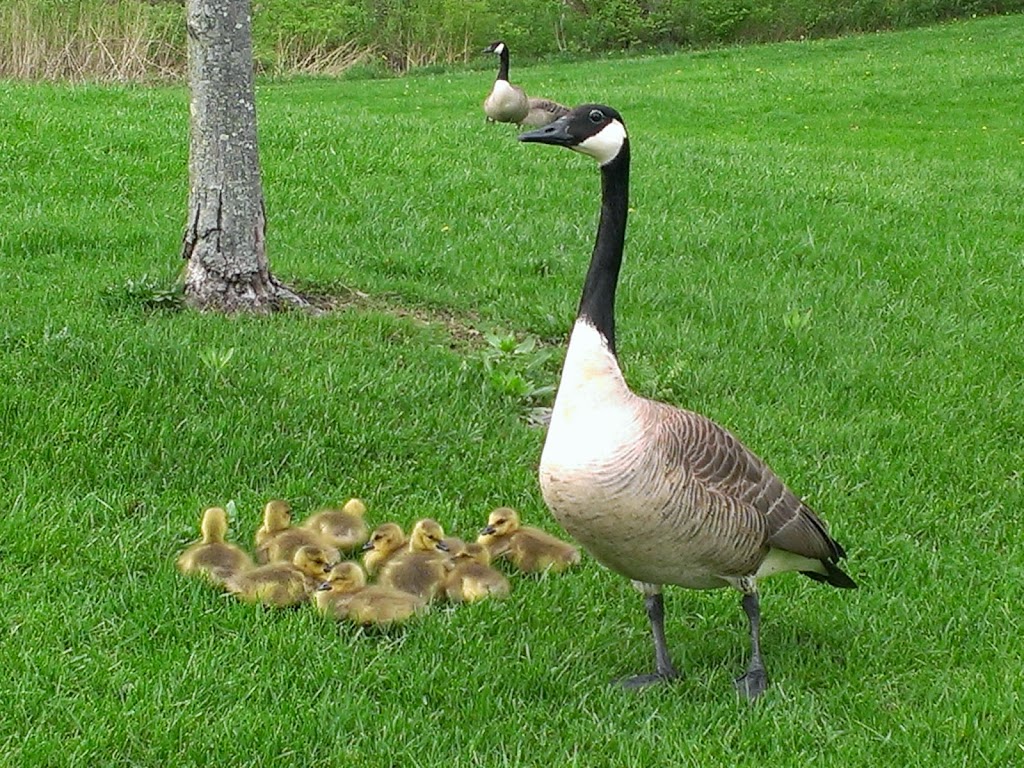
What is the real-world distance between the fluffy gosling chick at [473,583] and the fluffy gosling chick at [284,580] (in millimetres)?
508

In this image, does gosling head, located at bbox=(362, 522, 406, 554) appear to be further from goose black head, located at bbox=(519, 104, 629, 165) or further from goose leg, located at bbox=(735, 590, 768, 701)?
goose black head, located at bbox=(519, 104, 629, 165)

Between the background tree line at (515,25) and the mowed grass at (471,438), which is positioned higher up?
the background tree line at (515,25)

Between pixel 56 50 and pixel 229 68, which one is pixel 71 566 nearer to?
pixel 229 68

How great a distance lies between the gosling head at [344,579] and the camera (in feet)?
15.4

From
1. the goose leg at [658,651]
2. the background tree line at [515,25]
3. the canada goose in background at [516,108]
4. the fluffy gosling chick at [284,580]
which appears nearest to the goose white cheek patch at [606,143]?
the goose leg at [658,651]

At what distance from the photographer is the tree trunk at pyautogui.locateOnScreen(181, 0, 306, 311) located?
7.13m

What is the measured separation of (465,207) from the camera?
10586 millimetres

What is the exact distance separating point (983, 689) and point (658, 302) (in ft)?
15.0

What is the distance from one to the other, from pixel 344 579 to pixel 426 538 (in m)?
0.42

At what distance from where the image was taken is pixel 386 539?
5043 mm

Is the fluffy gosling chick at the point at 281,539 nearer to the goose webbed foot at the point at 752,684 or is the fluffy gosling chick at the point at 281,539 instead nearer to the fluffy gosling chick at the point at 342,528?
the fluffy gosling chick at the point at 342,528

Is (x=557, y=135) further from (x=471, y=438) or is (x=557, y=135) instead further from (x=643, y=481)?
(x=471, y=438)

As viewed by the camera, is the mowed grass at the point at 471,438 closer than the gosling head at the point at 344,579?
Yes

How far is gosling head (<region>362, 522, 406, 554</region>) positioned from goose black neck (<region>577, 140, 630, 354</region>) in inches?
57.0
